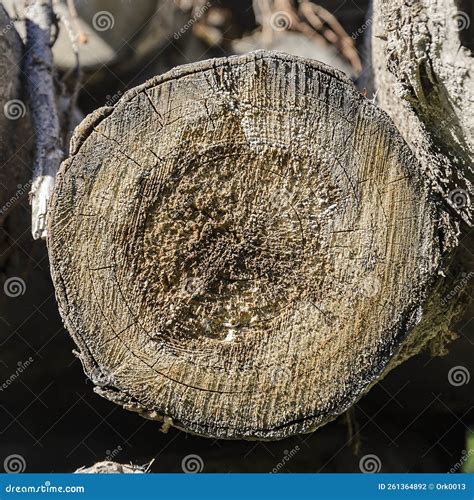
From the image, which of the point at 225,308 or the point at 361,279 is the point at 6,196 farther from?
the point at 361,279

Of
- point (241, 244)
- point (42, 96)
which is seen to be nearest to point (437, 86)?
point (241, 244)

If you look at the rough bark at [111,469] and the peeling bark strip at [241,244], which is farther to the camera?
the rough bark at [111,469]

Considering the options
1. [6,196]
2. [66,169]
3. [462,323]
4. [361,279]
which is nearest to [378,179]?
[361,279]

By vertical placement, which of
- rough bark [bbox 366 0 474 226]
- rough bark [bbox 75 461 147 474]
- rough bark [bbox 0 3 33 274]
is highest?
rough bark [bbox 366 0 474 226]

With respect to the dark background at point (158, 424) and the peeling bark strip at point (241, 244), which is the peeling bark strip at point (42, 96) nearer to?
the dark background at point (158, 424)

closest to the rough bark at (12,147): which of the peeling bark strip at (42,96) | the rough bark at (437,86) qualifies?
the peeling bark strip at (42,96)

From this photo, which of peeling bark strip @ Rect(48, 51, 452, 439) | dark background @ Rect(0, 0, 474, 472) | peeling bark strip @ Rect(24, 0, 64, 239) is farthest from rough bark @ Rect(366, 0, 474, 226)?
peeling bark strip @ Rect(24, 0, 64, 239)

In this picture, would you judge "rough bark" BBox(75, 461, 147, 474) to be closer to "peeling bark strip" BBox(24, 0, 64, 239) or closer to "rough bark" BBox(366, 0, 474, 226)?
"peeling bark strip" BBox(24, 0, 64, 239)
